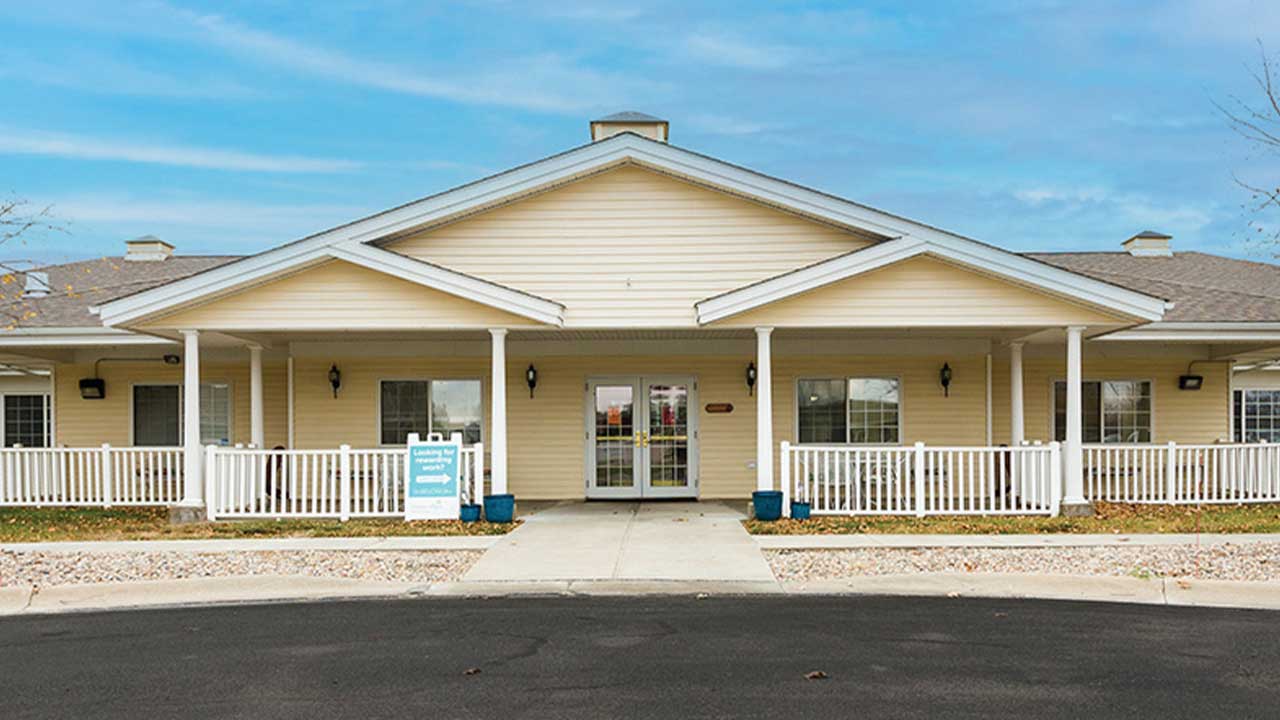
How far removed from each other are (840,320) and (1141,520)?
4714 mm

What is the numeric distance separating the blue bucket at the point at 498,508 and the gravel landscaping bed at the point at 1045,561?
401 cm

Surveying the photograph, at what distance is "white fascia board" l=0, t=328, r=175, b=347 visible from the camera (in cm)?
1661

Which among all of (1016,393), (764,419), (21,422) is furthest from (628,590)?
(21,422)

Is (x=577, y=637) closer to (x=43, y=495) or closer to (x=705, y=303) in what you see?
(x=705, y=303)

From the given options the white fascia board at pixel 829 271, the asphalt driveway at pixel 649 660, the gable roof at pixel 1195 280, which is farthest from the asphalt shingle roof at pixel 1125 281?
the asphalt driveway at pixel 649 660

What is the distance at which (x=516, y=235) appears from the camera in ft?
51.6

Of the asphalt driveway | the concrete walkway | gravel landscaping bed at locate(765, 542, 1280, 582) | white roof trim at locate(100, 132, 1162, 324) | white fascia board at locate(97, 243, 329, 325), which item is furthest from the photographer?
white roof trim at locate(100, 132, 1162, 324)

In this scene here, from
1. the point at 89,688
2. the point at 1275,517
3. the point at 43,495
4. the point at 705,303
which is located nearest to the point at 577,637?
the point at 89,688

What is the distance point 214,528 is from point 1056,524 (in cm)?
1085

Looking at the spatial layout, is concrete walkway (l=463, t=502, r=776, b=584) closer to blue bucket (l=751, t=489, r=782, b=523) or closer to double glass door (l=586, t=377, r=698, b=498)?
blue bucket (l=751, t=489, r=782, b=523)

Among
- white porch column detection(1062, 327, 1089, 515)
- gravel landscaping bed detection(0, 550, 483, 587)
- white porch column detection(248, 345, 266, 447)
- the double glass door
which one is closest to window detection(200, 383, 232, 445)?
white porch column detection(248, 345, 266, 447)

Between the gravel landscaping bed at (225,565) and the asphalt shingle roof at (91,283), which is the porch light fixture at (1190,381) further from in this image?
the asphalt shingle roof at (91,283)

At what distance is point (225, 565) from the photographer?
11141mm

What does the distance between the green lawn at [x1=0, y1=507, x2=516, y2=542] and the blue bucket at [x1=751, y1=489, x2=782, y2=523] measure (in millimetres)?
3237
